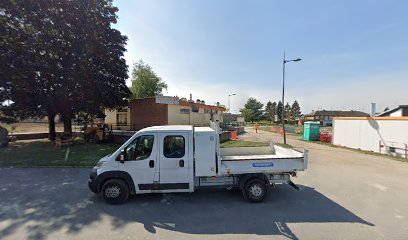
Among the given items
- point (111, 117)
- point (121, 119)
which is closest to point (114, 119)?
point (111, 117)

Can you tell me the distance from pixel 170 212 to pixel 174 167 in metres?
1.11

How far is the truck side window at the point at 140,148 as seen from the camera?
5969 mm

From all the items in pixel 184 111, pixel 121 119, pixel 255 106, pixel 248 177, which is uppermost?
pixel 255 106

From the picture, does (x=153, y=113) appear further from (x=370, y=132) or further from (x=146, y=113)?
(x=370, y=132)

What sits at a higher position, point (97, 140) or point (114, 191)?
point (97, 140)

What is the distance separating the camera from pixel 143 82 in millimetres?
41531

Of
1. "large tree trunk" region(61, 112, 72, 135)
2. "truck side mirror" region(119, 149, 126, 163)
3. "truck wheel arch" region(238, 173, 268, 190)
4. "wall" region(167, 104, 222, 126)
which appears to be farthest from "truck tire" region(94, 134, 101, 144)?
"truck wheel arch" region(238, 173, 268, 190)

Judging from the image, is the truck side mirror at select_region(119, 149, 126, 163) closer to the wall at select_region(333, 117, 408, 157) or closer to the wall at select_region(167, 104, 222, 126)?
the wall at select_region(333, 117, 408, 157)

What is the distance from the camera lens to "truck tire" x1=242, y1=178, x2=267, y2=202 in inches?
235

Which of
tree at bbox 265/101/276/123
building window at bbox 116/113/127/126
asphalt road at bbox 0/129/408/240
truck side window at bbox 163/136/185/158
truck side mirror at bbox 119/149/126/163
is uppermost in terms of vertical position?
tree at bbox 265/101/276/123

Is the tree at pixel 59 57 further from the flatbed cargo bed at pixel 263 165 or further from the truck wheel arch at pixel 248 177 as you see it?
the truck wheel arch at pixel 248 177

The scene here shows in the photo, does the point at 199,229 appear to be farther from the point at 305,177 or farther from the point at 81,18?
the point at 81,18

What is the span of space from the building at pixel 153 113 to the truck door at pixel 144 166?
Answer: 16.2 metres

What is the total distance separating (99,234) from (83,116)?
2296 centimetres
